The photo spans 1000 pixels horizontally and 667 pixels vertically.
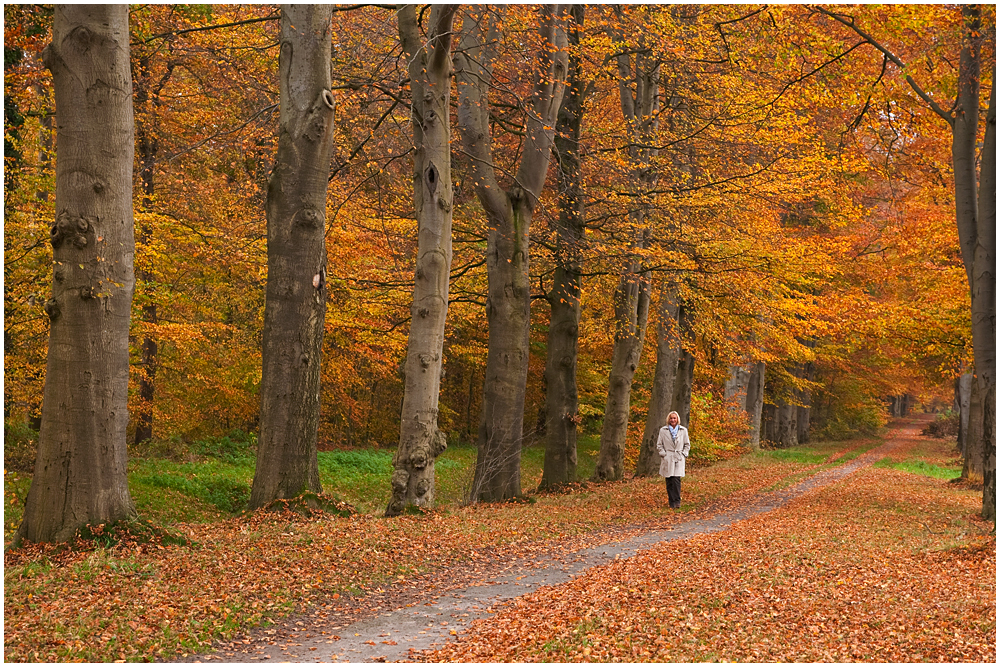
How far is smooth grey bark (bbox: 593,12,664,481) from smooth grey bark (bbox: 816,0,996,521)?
17.2 feet

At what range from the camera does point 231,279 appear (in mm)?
17219

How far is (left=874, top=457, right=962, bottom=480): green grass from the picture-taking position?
22.2 metres

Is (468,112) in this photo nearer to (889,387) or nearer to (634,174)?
(634,174)

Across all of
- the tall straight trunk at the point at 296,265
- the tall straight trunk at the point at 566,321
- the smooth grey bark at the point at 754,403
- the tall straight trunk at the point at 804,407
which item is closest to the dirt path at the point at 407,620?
the tall straight trunk at the point at 296,265

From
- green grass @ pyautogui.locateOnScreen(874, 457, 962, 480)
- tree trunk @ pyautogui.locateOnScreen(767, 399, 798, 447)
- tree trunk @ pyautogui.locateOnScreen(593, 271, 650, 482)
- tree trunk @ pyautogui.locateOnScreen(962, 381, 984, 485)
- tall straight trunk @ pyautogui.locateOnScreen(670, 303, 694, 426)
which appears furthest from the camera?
tree trunk @ pyautogui.locateOnScreen(767, 399, 798, 447)

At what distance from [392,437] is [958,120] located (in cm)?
2195

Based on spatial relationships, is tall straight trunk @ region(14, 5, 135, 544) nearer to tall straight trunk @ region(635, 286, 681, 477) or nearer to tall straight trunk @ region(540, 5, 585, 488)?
tall straight trunk @ region(540, 5, 585, 488)

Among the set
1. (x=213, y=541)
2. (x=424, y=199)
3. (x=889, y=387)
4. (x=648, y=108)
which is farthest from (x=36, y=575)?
(x=889, y=387)

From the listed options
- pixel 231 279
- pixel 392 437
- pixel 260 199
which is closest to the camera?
pixel 260 199

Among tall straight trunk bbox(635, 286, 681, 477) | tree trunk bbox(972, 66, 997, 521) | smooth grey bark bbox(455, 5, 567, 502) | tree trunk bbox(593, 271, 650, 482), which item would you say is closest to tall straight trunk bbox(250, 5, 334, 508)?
smooth grey bark bbox(455, 5, 567, 502)

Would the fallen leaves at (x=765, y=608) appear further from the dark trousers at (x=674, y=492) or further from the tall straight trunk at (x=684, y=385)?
the tall straight trunk at (x=684, y=385)

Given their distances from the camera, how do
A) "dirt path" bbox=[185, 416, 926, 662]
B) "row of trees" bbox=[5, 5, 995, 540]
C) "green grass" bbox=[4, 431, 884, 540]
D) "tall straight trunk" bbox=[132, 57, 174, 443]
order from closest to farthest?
"dirt path" bbox=[185, 416, 926, 662] < "row of trees" bbox=[5, 5, 995, 540] < "green grass" bbox=[4, 431, 884, 540] < "tall straight trunk" bbox=[132, 57, 174, 443]

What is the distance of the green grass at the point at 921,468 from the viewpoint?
72.9ft

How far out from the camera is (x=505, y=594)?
714cm
